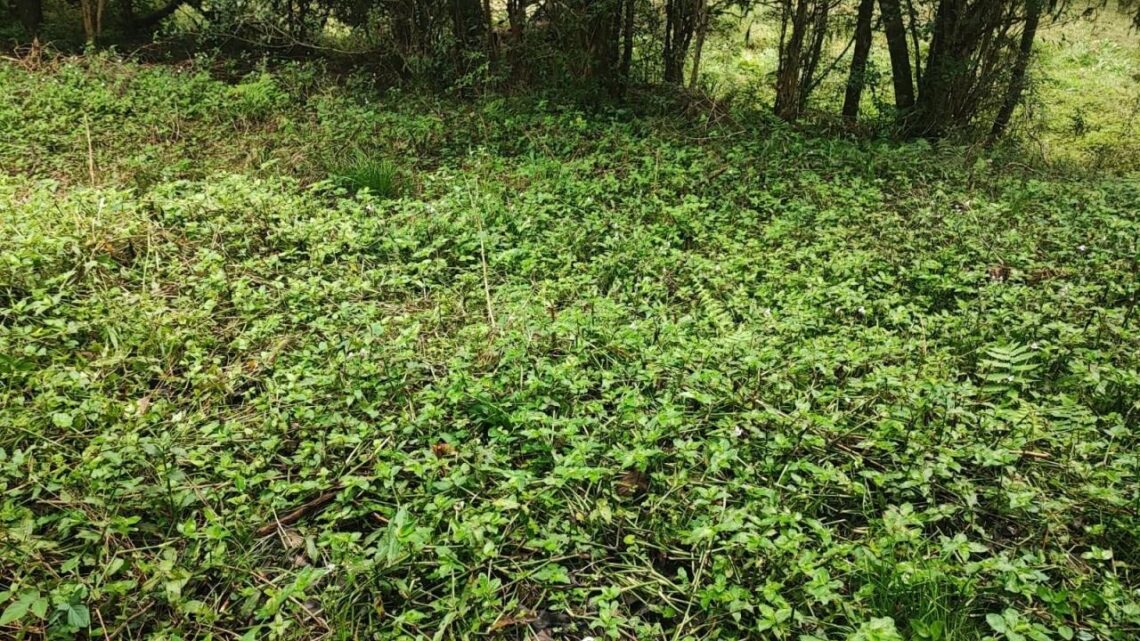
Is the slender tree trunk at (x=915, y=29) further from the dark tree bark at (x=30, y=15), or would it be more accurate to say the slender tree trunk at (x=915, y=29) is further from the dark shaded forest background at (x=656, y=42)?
the dark tree bark at (x=30, y=15)

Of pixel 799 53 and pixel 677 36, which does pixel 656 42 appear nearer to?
pixel 677 36

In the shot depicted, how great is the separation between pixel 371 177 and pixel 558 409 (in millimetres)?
2905

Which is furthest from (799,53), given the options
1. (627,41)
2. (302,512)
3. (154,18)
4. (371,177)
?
(154,18)

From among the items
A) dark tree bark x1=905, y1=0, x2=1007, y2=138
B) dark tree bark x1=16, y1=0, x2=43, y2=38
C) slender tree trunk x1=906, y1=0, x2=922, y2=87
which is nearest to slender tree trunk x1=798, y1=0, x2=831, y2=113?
slender tree trunk x1=906, y1=0, x2=922, y2=87

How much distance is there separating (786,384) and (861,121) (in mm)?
5271

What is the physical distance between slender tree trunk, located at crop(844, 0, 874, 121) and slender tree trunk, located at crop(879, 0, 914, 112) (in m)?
0.15

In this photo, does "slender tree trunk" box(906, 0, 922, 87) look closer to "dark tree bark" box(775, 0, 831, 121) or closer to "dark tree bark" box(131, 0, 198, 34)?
"dark tree bark" box(775, 0, 831, 121)

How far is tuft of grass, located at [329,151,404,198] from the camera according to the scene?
4.96m

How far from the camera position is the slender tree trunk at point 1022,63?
20.9ft

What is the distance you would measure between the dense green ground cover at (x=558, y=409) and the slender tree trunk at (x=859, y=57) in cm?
236

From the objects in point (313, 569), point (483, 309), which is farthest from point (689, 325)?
Result: point (313, 569)

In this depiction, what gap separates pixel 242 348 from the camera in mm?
3154

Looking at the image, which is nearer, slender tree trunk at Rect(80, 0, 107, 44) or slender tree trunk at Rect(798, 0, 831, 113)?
slender tree trunk at Rect(798, 0, 831, 113)

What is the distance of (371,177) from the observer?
16.3 ft
